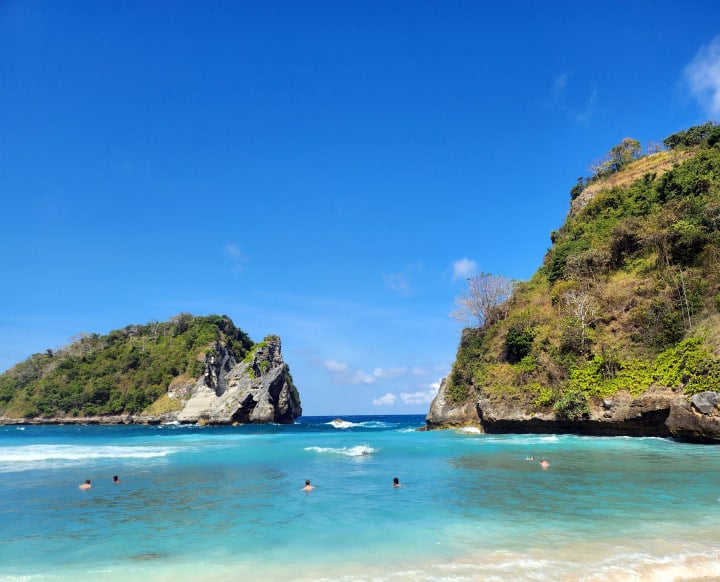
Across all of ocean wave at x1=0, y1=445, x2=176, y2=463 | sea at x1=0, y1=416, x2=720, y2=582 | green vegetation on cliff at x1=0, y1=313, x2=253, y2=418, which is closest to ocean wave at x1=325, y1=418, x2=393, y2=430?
green vegetation on cliff at x1=0, y1=313, x2=253, y2=418

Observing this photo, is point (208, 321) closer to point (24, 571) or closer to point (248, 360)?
point (248, 360)

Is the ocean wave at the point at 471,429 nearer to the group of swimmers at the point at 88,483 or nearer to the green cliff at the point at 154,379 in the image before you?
the group of swimmers at the point at 88,483

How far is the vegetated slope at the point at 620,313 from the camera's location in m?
28.2

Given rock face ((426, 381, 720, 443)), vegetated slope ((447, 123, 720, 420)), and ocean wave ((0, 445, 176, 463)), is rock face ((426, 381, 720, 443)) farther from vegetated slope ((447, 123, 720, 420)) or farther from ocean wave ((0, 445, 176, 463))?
ocean wave ((0, 445, 176, 463))

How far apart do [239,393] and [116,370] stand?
34339 mm

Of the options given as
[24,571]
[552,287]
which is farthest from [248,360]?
[24,571]

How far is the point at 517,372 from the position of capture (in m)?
36.5

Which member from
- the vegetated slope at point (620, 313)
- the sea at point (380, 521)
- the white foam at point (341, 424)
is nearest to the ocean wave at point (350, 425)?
the white foam at point (341, 424)

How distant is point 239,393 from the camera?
280 ft

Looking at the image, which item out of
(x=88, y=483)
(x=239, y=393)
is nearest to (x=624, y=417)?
(x=88, y=483)

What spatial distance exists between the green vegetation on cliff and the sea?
75.2m

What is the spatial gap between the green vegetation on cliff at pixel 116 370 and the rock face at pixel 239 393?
2717 mm

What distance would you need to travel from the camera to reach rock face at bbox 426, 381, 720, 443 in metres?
22.9

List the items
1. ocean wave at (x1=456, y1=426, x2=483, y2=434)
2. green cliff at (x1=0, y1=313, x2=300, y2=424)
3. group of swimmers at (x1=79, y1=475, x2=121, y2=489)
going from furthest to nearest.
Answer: green cliff at (x1=0, y1=313, x2=300, y2=424)
ocean wave at (x1=456, y1=426, x2=483, y2=434)
group of swimmers at (x1=79, y1=475, x2=121, y2=489)
